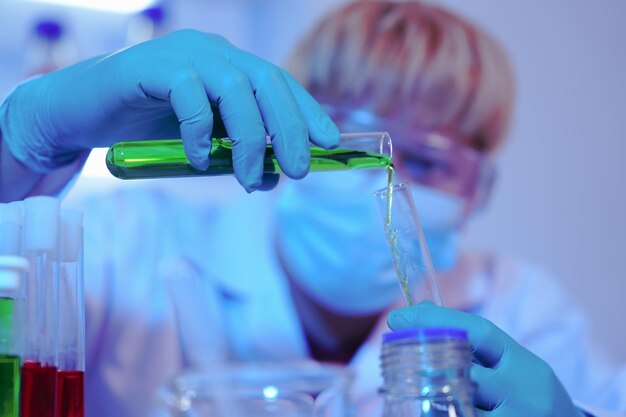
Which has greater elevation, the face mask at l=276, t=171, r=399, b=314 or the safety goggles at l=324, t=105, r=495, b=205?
the safety goggles at l=324, t=105, r=495, b=205

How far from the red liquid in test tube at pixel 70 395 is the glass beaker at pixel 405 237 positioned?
269 millimetres

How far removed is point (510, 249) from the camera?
2.16 m

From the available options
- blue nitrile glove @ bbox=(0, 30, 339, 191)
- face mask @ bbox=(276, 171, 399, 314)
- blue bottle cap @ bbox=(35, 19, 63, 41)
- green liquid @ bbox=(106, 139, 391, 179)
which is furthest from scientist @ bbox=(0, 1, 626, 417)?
green liquid @ bbox=(106, 139, 391, 179)

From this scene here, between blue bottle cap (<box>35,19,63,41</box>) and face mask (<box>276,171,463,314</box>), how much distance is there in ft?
2.42

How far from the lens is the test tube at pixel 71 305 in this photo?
582 millimetres

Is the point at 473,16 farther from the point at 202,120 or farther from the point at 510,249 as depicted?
the point at 202,120

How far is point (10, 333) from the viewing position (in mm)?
526

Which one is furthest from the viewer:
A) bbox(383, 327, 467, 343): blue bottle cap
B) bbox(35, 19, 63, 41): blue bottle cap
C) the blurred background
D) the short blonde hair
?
the blurred background

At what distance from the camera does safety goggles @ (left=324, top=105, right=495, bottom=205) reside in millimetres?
1586

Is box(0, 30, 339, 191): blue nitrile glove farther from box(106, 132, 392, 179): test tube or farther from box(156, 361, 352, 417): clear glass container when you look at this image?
box(156, 361, 352, 417): clear glass container

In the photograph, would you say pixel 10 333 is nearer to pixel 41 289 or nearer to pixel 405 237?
pixel 41 289

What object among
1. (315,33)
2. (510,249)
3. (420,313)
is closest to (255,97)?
(420,313)

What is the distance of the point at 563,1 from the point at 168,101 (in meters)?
1.86

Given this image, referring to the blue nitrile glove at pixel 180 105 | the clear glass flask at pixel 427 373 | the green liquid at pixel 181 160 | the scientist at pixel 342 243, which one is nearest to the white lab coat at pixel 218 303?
the scientist at pixel 342 243
